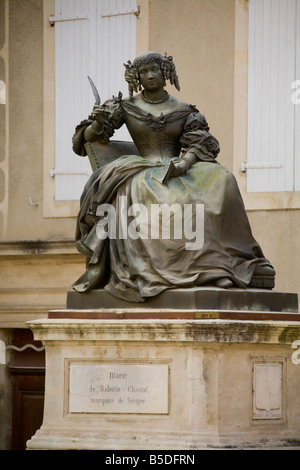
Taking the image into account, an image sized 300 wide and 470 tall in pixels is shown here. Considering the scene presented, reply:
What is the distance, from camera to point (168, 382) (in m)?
11.0

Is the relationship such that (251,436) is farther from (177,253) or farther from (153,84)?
(153,84)

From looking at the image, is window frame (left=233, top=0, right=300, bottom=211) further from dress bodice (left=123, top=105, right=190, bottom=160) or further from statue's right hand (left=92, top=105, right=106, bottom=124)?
statue's right hand (left=92, top=105, right=106, bottom=124)

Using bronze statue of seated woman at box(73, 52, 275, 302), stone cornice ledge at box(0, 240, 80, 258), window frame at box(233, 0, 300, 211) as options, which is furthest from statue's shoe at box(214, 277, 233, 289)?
stone cornice ledge at box(0, 240, 80, 258)

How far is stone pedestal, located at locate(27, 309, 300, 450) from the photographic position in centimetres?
1093

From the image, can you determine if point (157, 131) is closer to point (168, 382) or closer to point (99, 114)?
point (99, 114)

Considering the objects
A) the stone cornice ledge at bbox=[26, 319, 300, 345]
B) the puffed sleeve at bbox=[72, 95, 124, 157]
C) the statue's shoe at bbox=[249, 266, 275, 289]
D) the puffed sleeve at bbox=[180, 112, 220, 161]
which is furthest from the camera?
the puffed sleeve at bbox=[72, 95, 124, 157]

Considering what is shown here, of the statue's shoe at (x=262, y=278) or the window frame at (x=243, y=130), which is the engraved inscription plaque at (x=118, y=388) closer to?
the statue's shoe at (x=262, y=278)

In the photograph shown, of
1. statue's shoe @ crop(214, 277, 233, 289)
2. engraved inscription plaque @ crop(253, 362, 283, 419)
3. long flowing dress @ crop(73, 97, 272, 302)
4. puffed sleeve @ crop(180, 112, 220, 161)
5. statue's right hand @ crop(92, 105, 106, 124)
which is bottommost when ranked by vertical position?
engraved inscription plaque @ crop(253, 362, 283, 419)

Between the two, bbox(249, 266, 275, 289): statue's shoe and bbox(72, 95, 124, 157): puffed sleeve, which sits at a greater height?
bbox(72, 95, 124, 157): puffed sleeve

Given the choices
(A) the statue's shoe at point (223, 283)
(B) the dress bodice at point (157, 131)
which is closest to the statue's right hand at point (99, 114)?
(B) the dress bodice at point (157, 131)

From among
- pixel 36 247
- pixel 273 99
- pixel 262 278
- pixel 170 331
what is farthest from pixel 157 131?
pixel 36 247

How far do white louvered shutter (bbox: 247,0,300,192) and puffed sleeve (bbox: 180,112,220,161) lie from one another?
4365mm
